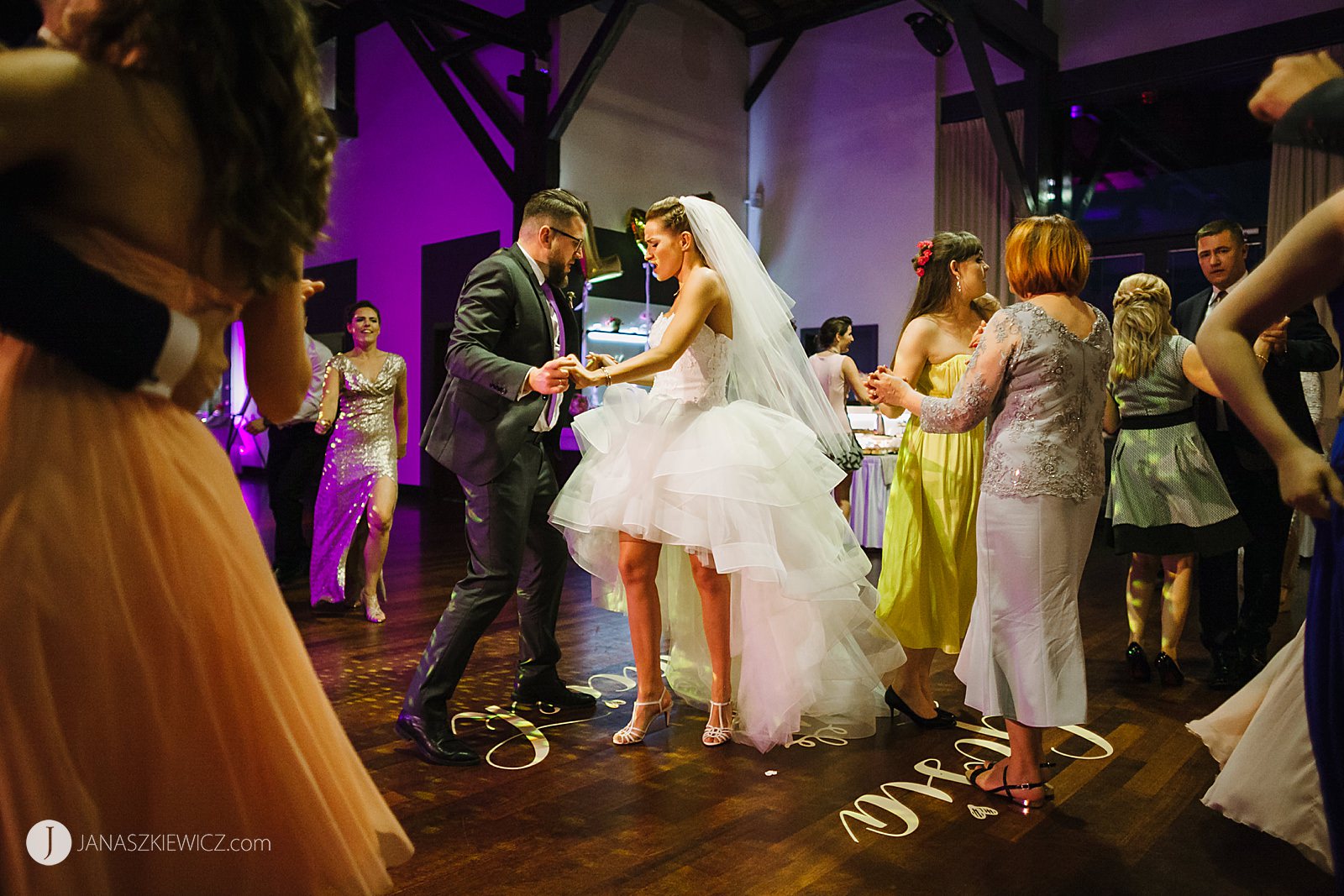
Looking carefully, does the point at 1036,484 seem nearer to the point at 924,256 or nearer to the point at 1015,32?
the point at 924,256

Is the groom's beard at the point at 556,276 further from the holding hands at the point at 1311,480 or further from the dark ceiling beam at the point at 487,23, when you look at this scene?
the dark ceiling beam at the point at 487,23

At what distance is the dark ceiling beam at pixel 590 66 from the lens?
8.64 metres

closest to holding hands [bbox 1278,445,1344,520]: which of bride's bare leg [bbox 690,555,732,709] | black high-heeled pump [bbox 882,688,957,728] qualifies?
bride's bare leg [bbox 690,555,732,709]

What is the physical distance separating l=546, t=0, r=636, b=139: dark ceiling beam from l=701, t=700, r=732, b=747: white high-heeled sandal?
737 centimetres

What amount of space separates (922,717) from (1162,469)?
1.53 meters

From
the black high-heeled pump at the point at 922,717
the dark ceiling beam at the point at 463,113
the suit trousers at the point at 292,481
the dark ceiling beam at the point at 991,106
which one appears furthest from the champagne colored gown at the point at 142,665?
the dark ceiling beam at the point at 463,113

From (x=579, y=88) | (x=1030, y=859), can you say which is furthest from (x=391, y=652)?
(x=579, y=88)

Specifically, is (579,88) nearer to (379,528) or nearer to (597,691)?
(379,528)

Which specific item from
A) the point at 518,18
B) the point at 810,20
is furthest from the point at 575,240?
the point at 810,20

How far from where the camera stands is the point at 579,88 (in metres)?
8.92

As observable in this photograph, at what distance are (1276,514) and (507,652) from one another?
3274 mm

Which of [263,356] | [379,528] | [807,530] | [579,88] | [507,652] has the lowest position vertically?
[507,652]

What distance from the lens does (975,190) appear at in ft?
31.9

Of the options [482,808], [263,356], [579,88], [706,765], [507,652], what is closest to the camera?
[263,356]
